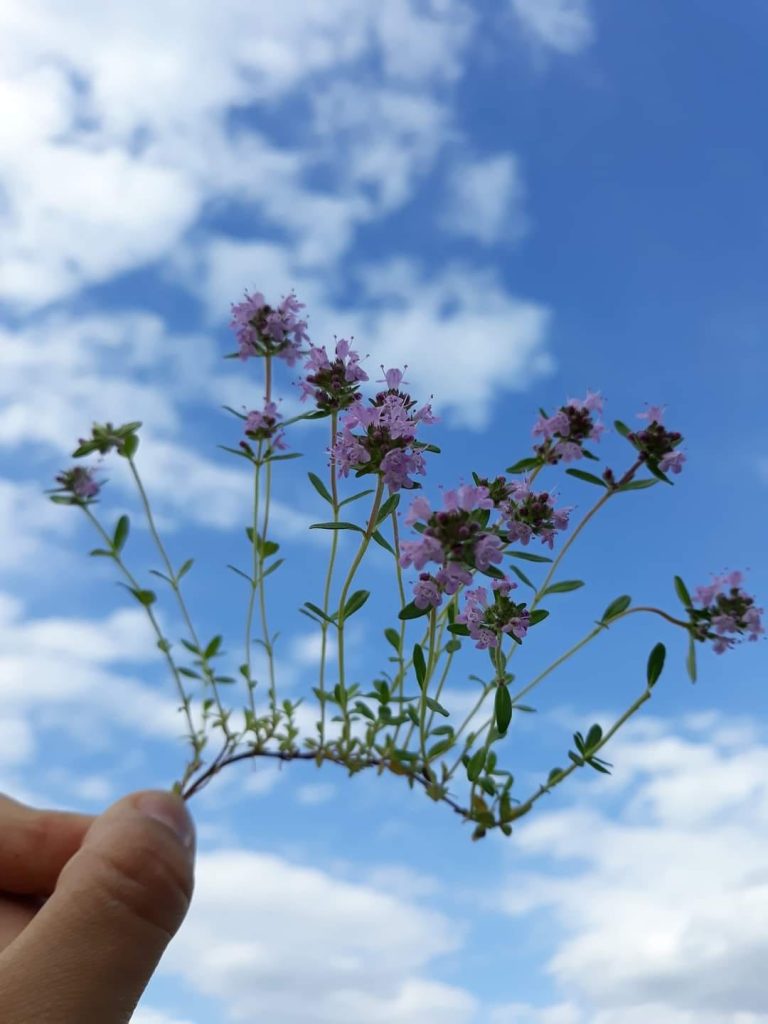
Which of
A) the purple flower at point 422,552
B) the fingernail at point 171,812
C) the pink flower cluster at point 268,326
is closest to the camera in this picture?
the purple flower at point 422,552

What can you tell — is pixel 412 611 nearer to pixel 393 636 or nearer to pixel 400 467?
pixel 400 467

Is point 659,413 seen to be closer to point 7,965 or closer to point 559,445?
point 559,445

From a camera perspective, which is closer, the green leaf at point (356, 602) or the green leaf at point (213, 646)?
the green leaf at point (356, 602)

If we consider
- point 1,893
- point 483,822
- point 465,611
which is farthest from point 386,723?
point 1,893

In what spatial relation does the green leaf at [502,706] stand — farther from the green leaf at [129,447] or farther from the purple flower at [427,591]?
the green leaf at [129,447]

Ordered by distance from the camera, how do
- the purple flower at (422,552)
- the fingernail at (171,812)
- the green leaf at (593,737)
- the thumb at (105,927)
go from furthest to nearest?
the green leaf at (593,737)
the fingernail at (171,812)
the purple flower at (422,552)
the thumb at (105,927)

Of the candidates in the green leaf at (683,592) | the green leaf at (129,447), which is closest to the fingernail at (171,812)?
the green leaf at (129,447)

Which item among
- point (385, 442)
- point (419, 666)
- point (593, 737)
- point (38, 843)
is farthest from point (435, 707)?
point (38, 843)

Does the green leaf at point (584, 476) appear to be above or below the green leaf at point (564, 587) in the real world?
above

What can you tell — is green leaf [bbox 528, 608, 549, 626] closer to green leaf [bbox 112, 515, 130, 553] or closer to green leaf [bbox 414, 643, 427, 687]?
green leaf [bbox 414, 643, 427, 687]
